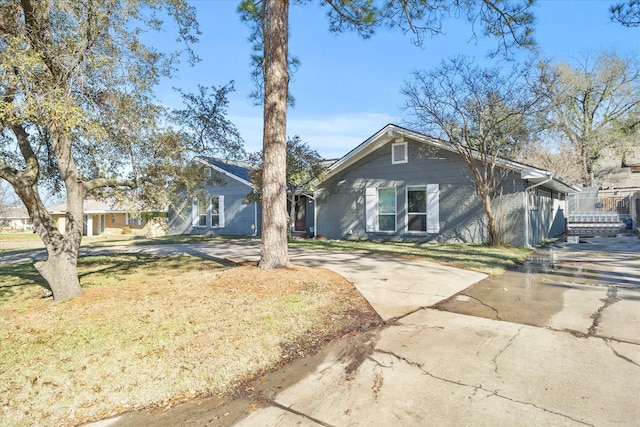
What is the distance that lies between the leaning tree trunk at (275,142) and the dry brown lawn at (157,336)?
0.53 metres

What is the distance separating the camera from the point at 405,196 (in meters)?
13.8

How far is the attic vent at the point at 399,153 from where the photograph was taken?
13664 millimetres

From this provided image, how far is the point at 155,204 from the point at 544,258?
936 centimetres

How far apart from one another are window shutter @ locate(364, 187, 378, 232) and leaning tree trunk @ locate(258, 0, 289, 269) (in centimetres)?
Answer: 845

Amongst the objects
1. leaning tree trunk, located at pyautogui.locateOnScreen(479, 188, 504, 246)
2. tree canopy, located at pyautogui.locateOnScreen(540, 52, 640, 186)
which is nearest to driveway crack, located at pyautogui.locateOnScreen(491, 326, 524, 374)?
leaning tree trunk, located at pyautogui.locateOnScreen(479, 188, 504, 246)

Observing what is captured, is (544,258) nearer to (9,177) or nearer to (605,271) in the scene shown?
(605,271)

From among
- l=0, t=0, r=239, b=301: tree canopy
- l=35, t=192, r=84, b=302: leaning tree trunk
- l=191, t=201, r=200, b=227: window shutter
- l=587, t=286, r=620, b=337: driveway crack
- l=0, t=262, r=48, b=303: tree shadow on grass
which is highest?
l=0, t=0, r=239, b=301: tree canopy

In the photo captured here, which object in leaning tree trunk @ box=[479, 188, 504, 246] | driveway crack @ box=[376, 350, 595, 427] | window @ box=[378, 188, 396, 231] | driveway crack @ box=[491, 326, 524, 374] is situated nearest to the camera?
driveway crack @ box=[376, 350, 595, 427]

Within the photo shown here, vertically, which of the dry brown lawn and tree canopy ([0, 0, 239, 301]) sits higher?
tree canopy ([0, 0, 239, 301])

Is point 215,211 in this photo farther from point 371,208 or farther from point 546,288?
point 546,288

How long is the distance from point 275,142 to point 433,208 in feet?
27.4

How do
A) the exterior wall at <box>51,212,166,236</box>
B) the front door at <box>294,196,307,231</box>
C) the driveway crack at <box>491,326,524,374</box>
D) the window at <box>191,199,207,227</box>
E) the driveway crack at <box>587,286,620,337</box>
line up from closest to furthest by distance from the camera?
the driveway crack at <box>491,326,524,374</box> < the driveway crack at <box>587,286,620,337</box> < the front door at <box>294,196,307,231</box> < the window at <box>191,199,207,227</box> < the exterior wall at <box>51,212,166,236</box>

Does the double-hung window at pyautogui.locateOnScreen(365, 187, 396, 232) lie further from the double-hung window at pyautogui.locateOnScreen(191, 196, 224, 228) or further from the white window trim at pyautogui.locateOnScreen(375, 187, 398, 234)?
the double-hung window at pyautogui.locateOnScreen(191, 196, 224, 228)

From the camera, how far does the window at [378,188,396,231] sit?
1420 centimetres
